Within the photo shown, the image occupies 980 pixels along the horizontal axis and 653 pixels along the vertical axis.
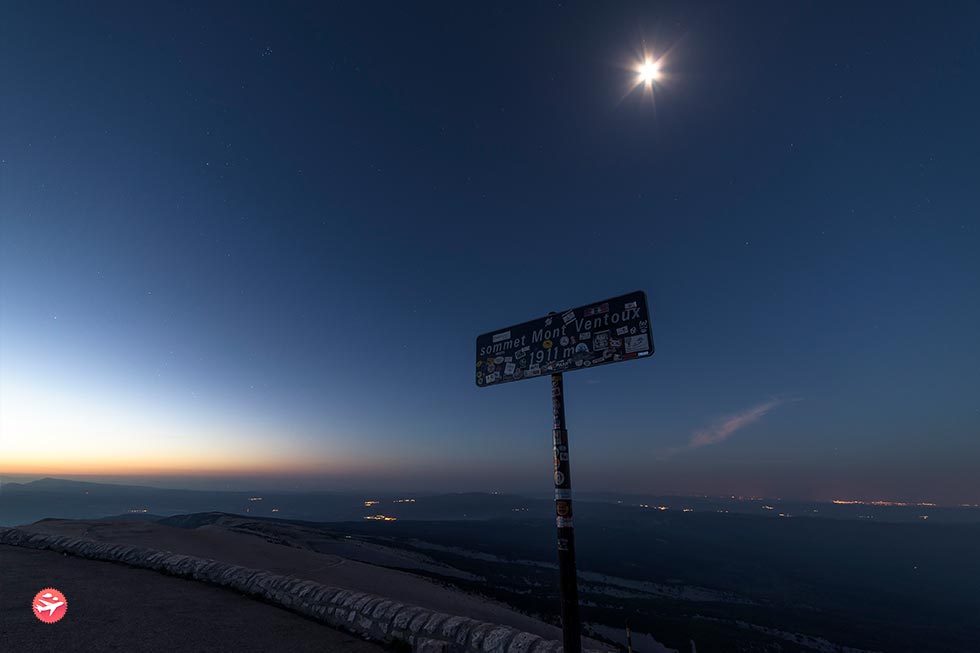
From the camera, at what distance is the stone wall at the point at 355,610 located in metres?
6.02

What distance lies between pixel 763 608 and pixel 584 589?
81.2m

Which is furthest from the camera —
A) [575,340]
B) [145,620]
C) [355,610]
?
[355,610]

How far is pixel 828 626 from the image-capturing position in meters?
150

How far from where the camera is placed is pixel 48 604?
23.7 feet

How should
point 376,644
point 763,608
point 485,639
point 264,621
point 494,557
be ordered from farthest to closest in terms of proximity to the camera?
point 494,557
point 763,608
point 264,621
point 376,644
point 485,639

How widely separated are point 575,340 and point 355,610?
5.98 metres

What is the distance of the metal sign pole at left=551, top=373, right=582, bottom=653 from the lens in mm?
5641

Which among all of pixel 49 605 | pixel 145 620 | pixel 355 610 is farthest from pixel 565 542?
pixel 49 605

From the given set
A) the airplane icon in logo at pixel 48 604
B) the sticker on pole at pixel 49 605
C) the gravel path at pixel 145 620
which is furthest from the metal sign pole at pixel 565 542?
the airplane icon in logo at pixel 48 604

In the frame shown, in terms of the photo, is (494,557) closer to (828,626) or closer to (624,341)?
(828,626)

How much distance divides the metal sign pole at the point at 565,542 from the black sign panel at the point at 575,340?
0.64 meters

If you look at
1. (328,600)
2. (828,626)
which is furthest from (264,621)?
(828,626)

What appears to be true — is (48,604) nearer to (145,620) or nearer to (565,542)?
(145,620)

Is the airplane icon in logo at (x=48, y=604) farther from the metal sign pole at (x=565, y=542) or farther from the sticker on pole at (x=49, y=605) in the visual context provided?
the metal sign pole at (x=565, y=542)
